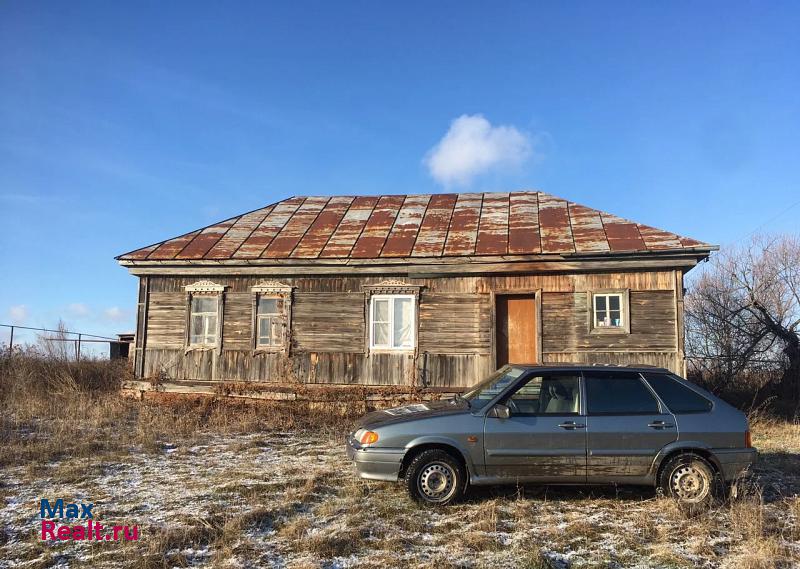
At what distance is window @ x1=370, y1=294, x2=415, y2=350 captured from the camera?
13305mm

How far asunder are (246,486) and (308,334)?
23.3 ft

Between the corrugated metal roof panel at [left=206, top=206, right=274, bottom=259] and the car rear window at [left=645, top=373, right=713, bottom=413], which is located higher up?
the corrugated metal roof panel at [left=206, top=206, right=274, bottom=259]

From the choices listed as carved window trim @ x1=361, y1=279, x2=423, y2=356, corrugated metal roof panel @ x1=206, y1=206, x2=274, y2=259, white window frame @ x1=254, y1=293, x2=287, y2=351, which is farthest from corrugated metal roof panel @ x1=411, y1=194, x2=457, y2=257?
corrugated metal roof panel @ x1=206, y1=206, x2=274, y2=259

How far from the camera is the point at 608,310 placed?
12.4 meters

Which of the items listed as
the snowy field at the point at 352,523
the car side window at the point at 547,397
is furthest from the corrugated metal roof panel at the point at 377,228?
the car side window at the point at 547,397

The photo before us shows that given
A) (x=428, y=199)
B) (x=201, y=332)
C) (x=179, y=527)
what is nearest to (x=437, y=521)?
(x=179, y=527)

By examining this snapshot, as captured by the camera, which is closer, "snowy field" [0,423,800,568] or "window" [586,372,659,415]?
"snowy field" [0,423,800,568]

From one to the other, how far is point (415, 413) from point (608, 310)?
7.52m

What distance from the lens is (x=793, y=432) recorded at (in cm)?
1093

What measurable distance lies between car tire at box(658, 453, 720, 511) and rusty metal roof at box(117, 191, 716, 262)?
664 centimetres

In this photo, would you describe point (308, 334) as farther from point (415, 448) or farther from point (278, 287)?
point (415, 448)

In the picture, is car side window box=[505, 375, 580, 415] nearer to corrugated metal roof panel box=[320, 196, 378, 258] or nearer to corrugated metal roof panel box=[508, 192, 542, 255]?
corrugated metal roof panel box=[508, 192, 542, 255]

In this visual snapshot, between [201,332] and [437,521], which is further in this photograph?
[201,332]

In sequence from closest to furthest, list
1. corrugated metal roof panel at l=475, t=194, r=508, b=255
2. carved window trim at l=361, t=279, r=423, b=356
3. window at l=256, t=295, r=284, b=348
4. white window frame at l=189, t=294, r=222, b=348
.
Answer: corrugated metal roof panel at l=475, t=194, r=508, b=255, carved window trim at l=361, t=279, r=423, b=356, window at l=256, t=295, r=284, b=348, white window frame at l=189, t=294, r=222, b=348
